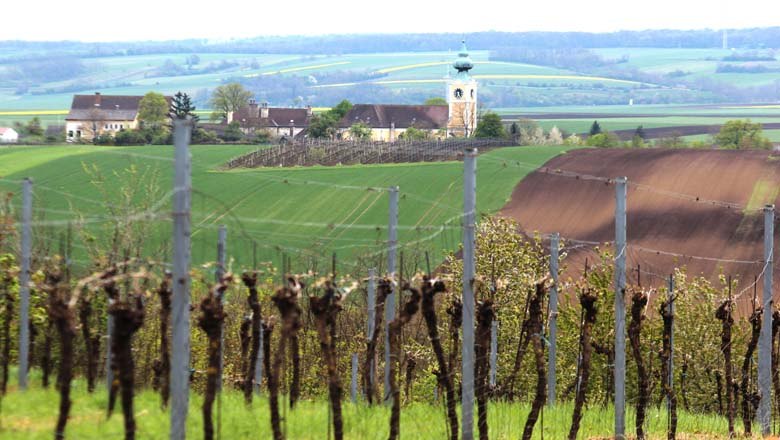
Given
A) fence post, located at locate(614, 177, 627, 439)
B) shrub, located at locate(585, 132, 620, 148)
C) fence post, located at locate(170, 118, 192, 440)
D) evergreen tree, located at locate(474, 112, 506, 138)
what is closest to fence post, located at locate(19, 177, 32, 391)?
fence post, located at locate(170, 118, 192, 440)

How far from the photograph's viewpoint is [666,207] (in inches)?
3297

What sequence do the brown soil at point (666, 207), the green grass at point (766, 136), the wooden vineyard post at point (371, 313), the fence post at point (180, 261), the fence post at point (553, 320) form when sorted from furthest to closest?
1. the green grass at point (766, 136)
2. the brown soil at point (666, 207)
3. the fence post at point (553, 320)
4. the wooden vineyard post at point (371, 313)
5. the fence post at point (180, 261)

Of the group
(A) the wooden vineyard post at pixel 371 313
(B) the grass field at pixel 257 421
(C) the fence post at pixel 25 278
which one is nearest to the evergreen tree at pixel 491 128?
(B) the grass field at pixel 257 421

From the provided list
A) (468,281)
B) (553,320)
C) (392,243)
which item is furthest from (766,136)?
(468,281)

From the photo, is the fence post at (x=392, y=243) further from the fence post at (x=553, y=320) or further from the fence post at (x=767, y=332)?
the fence post at (x=767, y=332)

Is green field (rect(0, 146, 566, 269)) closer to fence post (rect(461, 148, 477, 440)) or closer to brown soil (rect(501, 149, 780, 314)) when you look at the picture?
brown soil (rect(501, 149, 780, 314))

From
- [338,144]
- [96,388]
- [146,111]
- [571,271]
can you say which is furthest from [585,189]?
[146,111]

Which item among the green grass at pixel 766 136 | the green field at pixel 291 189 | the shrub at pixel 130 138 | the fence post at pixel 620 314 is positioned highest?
the fence post at pixel 620 314

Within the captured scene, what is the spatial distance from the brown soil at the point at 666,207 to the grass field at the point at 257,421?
2810 cm

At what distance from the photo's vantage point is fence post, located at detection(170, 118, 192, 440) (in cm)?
1709

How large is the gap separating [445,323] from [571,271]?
18.4m

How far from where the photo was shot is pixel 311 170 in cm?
11012

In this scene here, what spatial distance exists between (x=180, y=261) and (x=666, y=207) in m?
69.2

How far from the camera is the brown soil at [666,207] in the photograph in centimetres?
7112
